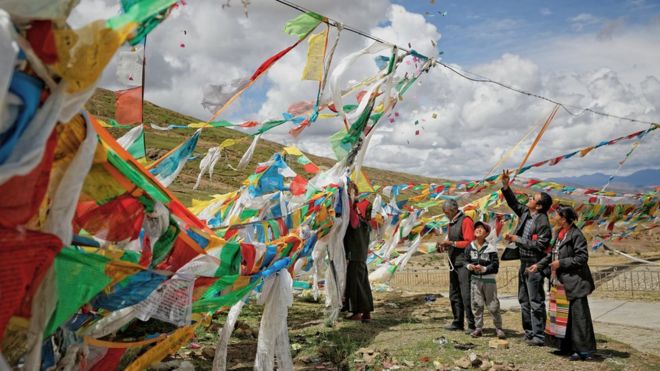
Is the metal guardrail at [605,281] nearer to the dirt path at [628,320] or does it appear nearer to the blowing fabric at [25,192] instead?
the dirt path at [628,320]

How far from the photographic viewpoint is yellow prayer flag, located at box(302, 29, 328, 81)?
5125 mm

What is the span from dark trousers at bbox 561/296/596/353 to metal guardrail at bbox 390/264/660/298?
5.58 meters

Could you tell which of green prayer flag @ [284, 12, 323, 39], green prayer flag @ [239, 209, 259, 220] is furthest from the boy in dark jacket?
green prayer flag @ [284, 12, 323, 39]

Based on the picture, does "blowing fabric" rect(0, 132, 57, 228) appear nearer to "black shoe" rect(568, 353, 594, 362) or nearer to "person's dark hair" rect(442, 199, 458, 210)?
"black shoe" rect(568, 353, 594, 362)

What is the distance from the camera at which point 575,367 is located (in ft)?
17.2

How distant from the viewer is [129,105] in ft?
13.9

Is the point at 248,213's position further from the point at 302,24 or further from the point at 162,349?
the point at 162,349

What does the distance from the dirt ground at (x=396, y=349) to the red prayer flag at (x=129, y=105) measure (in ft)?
8.17

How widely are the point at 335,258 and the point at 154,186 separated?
3.85 metres

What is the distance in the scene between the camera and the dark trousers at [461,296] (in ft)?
22.1

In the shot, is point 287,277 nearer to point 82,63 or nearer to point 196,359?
point 196,359

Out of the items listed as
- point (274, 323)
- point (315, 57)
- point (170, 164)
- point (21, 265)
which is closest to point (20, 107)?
point (21, 265)

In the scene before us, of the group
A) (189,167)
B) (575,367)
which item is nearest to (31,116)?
(575,367)

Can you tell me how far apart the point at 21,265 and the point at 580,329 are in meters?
5.27
